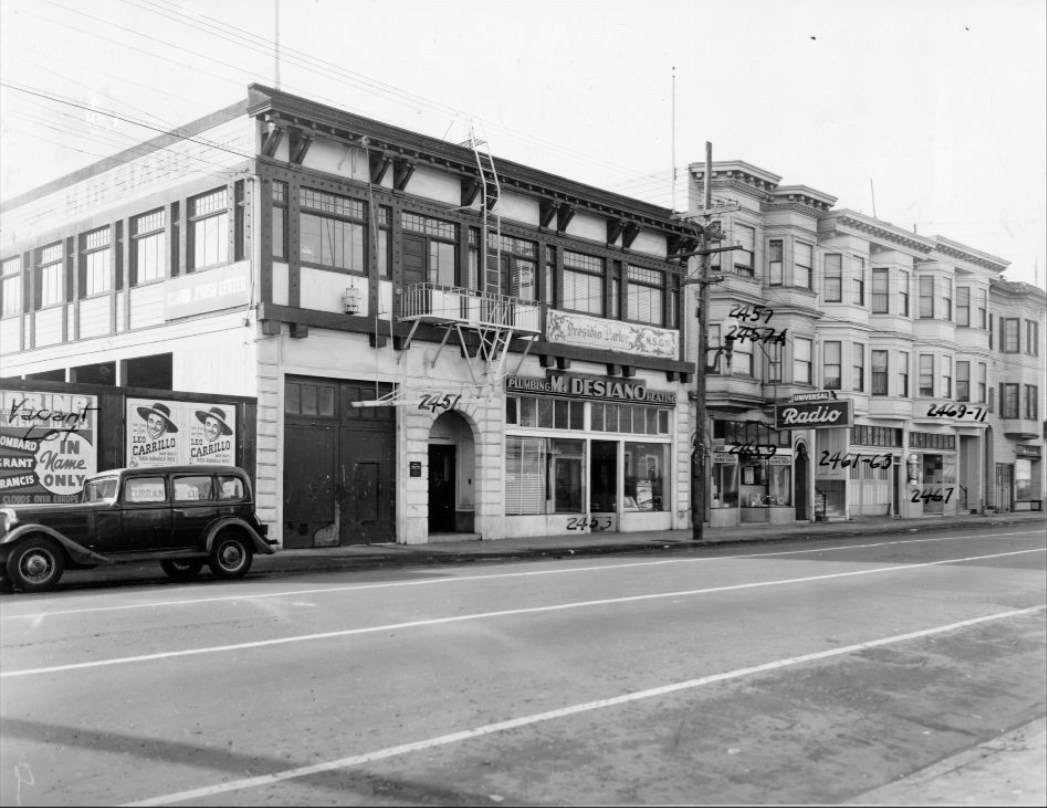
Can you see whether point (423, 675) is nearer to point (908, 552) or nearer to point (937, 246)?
point (908, 552)

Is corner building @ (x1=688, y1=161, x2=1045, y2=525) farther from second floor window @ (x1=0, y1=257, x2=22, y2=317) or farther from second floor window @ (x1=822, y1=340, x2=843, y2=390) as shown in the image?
second floor window @ (x1=0, y1=257, x2=22, y2=317)

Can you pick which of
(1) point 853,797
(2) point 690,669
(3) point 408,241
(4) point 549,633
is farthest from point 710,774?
(3) point 408,241

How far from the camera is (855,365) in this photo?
39875 mm

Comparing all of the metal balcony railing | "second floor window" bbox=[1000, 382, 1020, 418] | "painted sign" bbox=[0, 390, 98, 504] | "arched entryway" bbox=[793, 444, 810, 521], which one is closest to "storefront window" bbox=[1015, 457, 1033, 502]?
"second floor window" bbox=[1000, 382, 1020, 418]

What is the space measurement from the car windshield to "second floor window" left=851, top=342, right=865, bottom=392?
1208 inches

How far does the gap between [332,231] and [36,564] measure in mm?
10513

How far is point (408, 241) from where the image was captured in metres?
24.1

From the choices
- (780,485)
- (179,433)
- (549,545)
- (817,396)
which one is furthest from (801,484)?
(179,433)

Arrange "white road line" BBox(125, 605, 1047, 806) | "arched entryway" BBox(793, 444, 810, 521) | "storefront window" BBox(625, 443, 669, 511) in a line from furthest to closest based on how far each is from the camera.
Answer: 1. "arched entryway" BBox(793, 444, 810, 521)
2. "storefront window" BBox(625, 443, 669, 511)
3. "white road line" BBox(125, 605, 1047, 806)

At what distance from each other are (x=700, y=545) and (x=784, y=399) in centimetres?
1146

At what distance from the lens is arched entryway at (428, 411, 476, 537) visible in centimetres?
2620

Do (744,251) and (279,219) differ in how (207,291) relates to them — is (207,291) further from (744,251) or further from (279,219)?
(744,251)

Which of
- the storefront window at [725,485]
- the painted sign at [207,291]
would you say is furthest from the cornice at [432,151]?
the storefront window at [725,485]

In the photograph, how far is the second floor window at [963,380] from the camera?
45.5 metres
